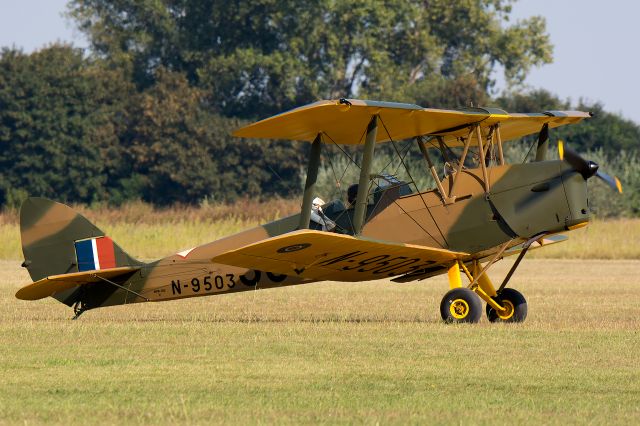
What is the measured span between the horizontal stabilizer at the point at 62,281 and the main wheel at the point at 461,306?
342 centimetres

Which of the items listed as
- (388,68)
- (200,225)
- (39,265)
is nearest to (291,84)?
(388,68)

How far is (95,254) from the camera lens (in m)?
13.7

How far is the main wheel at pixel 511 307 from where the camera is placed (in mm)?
13156

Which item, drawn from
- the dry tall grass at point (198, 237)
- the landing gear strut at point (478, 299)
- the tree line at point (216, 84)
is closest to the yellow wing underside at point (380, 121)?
the landing gear strut at point (478, 299)

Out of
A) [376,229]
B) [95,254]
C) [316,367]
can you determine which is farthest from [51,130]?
[316,367]

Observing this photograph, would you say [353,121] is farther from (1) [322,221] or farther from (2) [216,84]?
(2) [216,84]

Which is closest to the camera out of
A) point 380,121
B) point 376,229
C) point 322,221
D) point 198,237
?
point 380,121

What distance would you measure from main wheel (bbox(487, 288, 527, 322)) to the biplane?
13 millimetres

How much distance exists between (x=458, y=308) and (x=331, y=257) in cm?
135

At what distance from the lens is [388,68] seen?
2440 inches

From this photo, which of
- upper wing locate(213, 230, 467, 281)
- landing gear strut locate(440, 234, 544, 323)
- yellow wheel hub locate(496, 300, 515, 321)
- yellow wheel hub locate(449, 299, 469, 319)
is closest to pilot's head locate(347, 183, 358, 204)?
upper wing locate(213, 230, 467, 281)

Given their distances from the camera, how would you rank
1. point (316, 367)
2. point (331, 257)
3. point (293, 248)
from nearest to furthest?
1. point (316, 367)
2. point (293, 248)
3. point (331, 257)

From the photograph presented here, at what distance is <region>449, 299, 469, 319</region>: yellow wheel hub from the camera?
1259 centimetres

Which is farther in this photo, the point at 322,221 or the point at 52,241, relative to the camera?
the point at 52,241
